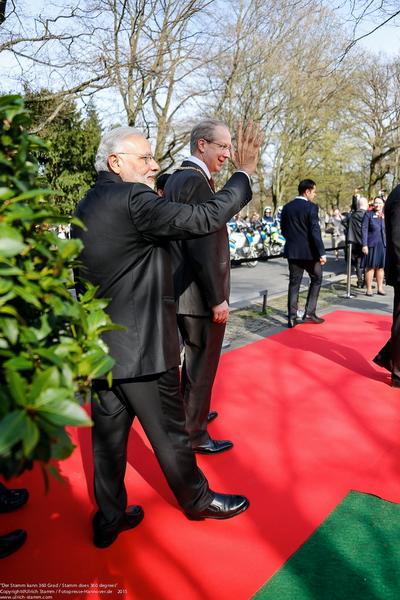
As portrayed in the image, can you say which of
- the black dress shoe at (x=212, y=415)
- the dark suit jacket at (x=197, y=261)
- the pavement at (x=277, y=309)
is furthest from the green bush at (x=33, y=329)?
the pavement at (x=277, y=309)

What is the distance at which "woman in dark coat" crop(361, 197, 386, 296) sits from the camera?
Answer: 10.6 metres

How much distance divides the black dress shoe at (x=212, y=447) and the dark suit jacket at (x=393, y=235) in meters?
2.34

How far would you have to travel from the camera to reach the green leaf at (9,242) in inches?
49.8

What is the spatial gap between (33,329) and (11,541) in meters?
1.82

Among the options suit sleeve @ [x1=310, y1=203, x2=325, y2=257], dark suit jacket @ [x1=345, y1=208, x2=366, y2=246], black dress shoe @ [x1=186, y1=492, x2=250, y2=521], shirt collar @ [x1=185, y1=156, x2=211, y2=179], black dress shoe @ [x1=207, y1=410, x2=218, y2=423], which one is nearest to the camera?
black dress shoe @ [x1=186, y1=492, x2=250, y2=521]

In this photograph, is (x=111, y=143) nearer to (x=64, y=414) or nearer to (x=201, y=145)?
(x=201, y=145)

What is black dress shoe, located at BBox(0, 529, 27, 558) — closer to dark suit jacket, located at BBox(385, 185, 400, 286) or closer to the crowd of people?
the crowd of people

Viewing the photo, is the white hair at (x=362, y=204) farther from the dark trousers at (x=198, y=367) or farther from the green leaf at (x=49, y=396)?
the green leaf at (x=49, y=396)

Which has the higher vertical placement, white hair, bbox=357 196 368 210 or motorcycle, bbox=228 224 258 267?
white hair, bbox=357 196 368 210

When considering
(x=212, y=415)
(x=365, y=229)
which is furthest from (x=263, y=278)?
(x=212, y=415)

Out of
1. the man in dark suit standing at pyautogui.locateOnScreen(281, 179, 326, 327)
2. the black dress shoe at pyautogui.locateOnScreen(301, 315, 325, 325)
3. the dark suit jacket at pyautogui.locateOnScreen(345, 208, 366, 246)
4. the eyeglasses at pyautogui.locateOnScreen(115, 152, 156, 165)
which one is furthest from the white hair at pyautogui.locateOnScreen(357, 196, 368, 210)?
the eyeglasses at pyautogui.locateOnScreen(115, 152, 156, 165)

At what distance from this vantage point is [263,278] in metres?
14.8

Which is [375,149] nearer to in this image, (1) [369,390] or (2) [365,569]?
(1) [369,390]

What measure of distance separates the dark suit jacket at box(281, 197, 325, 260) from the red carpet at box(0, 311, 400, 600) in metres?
2.62
